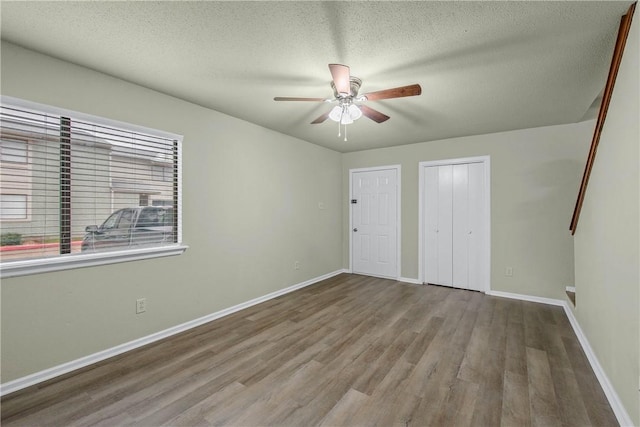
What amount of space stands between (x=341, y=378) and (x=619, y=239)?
6.55ft

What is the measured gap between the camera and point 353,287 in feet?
14.6

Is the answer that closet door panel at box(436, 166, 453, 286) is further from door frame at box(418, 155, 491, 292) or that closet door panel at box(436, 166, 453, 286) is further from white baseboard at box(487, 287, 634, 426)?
white baseboard at box(487, 287, 634, 426)

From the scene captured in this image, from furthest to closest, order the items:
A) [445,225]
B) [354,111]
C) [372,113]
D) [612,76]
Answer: [445,225], [372,113], [354,111], [612,76]

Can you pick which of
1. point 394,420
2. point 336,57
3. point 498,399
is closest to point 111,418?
point 394,420

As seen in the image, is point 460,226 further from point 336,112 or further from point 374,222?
point 336,112

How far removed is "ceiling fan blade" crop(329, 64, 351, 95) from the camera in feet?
5.83

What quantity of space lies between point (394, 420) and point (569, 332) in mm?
2372

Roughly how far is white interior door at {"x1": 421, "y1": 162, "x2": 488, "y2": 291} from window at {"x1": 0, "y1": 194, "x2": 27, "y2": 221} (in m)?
4.58

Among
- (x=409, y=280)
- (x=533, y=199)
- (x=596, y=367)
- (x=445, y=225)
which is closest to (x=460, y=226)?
(x=445, y=225)

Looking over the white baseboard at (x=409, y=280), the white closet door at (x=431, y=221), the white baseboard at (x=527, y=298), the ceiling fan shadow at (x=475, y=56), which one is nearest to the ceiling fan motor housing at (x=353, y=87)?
the ceiling fan shadow at (x=475, y=56)

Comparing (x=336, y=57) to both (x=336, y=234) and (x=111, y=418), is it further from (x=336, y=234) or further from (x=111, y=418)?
(x=336, y=234)

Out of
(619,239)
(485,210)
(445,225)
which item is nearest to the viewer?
(619,239)

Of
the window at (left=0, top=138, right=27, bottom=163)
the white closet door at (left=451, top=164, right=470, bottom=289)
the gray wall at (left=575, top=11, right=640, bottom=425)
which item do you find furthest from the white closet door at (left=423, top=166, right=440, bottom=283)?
the window at (left=0, top=138, right=27, bottom=163)

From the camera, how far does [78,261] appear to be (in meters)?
2.21
